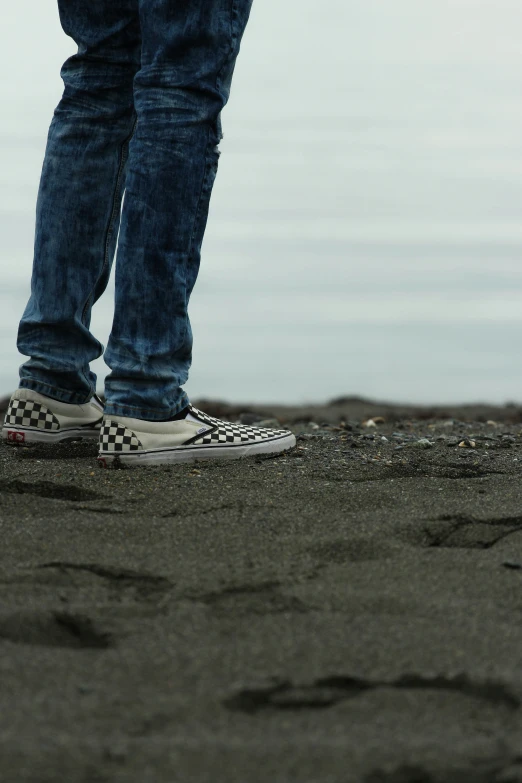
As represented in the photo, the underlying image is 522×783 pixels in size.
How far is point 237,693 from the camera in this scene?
1.18 m

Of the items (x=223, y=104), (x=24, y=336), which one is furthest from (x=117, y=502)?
(x=223, y=104)

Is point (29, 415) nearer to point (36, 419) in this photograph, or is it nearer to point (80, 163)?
point (36, 419)

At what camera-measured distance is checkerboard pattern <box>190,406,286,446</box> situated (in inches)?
111

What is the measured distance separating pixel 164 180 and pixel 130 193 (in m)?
0.11

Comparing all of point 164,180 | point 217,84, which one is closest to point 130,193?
point 164,180

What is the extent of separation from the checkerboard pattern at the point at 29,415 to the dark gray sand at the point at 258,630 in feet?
1.98

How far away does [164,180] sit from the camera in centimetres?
257

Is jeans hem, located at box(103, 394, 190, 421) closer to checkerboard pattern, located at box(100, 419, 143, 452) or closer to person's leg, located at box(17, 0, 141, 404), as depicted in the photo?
checkerboard pattern, located at box(100, 419, 143, 452)

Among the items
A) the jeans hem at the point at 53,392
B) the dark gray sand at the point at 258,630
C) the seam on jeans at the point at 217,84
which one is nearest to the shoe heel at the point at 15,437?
the jeans hem at the point at 53,392

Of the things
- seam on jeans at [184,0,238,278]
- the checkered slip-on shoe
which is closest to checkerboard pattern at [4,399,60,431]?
the checkered slip-on shoe

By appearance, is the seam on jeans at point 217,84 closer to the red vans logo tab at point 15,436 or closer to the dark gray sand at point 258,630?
the dark gray sand at point 258,630

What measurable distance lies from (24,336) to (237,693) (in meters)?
2.05

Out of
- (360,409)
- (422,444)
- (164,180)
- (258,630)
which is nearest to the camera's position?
(258,630)

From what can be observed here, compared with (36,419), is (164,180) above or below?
above
